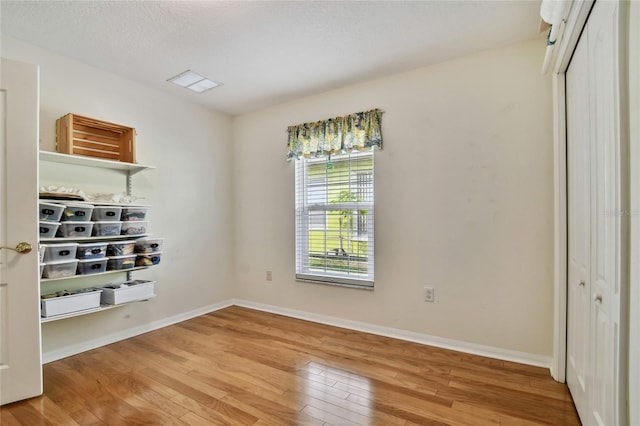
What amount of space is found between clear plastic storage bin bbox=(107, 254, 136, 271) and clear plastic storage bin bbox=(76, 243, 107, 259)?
0.31 ft

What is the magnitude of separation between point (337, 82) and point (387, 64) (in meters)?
0.56

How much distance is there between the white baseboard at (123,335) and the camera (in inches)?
99.1

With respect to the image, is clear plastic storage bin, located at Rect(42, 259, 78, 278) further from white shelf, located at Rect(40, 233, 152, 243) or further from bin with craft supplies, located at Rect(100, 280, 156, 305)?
bin with craft supplies, located at Rect(100, 280, 156, 305)

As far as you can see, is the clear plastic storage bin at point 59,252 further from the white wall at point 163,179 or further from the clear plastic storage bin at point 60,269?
the white wall at point 163,179

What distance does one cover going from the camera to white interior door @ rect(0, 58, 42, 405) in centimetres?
191

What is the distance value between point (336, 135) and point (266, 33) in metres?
1.23

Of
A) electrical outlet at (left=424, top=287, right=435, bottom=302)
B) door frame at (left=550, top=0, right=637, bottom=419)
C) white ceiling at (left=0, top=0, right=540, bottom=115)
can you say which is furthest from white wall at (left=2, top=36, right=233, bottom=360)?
door frame at (left=550, top=0, right=637, bottom=419)

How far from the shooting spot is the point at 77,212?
95.3 inches

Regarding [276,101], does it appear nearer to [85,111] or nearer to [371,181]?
[371,181]

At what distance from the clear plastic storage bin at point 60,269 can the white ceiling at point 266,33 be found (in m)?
1.67

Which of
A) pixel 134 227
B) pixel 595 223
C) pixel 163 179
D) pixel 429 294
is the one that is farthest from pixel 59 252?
pixel 595 223

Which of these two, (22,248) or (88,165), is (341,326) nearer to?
(22,248)

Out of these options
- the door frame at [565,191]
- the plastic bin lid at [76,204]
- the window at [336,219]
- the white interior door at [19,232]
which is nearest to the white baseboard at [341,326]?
the door frame at [565,191]

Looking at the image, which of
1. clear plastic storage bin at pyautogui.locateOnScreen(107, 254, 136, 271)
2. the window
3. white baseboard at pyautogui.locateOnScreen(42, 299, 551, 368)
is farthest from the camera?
the window
